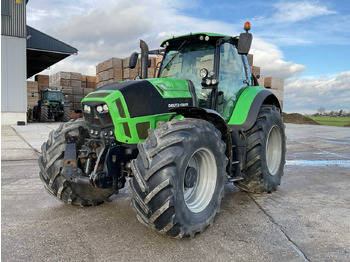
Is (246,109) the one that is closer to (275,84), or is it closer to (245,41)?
(245,41)

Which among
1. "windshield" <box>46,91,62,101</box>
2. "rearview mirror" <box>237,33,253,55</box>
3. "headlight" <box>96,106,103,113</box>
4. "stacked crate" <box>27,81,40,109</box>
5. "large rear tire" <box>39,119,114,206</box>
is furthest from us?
"stacked crate" <box>27,81,40,109</box>

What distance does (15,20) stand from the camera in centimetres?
1841

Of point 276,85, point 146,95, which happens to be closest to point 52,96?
point 276,85

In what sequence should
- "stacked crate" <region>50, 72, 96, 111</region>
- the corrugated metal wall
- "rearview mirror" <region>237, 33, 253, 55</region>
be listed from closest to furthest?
1. "rearview mirror" <region>237, 33, 253, 55</region>
2. the corrugated metal wall
3. "stacked crate" <region>50, 72, 96, 111</region>

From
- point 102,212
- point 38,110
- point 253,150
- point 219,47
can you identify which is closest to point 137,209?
point 102,212

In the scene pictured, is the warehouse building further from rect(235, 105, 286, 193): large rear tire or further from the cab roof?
rect(235, 105, 286, 193): large rear tire

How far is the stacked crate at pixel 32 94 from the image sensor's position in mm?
24094

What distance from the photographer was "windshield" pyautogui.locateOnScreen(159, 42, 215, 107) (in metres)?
4.08

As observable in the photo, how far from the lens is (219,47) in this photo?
410 cm

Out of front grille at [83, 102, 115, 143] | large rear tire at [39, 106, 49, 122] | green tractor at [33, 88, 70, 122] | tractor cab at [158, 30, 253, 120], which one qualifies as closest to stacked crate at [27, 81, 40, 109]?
green tractor at [33, 88, 70, 122]

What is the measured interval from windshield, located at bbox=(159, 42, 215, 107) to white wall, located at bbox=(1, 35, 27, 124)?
16149 mm

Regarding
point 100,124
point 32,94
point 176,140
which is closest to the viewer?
point 176,140

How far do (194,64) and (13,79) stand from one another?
16782 mm

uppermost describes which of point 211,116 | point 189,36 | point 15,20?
point 15,20
